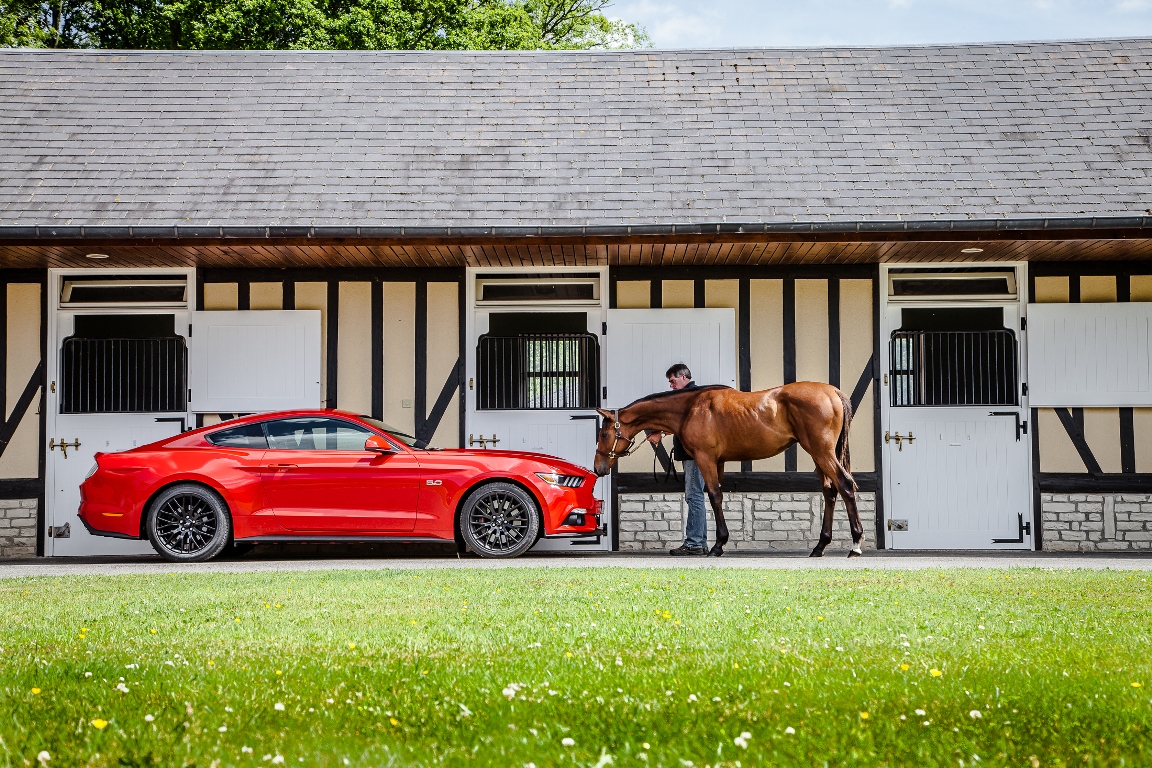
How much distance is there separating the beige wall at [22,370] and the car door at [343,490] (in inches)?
121

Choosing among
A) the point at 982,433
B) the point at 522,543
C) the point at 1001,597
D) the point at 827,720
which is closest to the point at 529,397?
the point at 522,543

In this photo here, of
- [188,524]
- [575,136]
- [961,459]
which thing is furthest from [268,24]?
[961,459]

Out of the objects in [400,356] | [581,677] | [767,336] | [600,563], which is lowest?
[600,563]

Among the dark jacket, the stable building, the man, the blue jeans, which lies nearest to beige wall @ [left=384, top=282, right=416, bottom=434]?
the stable building

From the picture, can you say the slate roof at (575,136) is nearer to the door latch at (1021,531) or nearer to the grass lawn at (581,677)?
the door latch at (1021,531)

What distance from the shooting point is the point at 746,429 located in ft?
35.1

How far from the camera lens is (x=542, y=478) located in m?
10.1

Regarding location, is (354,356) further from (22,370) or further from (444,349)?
(22,370)

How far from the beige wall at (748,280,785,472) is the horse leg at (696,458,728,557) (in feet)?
4.13

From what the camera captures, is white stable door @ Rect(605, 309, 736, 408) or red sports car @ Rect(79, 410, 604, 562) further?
white stable door @ Rect(605, 309, 736, 408)

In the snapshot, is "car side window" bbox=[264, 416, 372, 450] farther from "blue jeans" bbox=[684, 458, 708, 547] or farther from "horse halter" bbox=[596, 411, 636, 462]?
"blue jeans" bbox=[684, 458, 708, 547]

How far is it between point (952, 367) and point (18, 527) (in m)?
9.53

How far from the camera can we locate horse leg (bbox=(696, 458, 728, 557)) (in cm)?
1070

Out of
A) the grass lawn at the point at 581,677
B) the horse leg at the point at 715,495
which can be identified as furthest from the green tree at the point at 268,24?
the grass lawn at the point at 581,677
